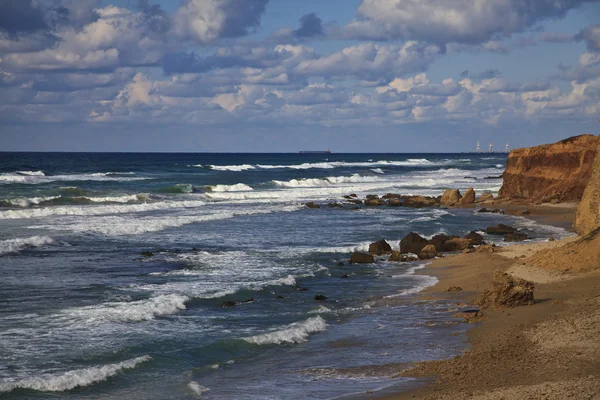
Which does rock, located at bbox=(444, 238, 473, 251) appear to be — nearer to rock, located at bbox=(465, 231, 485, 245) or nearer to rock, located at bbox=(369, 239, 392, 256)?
rock, located at bbox=(465, 231, 485, 245)

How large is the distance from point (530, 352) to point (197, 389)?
212 inches

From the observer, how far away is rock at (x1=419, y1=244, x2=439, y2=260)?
1022 inches

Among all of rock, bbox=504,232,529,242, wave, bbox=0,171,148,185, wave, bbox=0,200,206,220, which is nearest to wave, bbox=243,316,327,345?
rock, bbox=504,232,529,242

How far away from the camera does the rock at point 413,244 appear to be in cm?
2702

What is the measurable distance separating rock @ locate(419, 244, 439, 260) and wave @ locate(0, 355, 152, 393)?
1498 cm

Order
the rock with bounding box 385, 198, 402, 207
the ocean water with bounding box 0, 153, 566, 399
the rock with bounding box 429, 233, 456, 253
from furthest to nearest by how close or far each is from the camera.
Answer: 1. the rock with bounding box 385, 198, 402, 207
2. the rock with bounding box 429, 233, 456, 253
3. the ocean water with bounding box 0, 153, 566, 399

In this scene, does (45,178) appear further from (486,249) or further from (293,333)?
(293,333)

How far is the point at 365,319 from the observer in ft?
54.2

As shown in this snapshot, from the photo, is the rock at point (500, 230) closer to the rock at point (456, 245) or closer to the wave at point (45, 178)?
the rock at point (456, 245)

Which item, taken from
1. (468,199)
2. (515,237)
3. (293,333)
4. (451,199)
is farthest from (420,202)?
(293,333)

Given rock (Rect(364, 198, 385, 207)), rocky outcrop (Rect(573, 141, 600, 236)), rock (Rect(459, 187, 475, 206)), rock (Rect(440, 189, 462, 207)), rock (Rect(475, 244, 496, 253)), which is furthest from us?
rock (Rect(364, 198, 385, 207))

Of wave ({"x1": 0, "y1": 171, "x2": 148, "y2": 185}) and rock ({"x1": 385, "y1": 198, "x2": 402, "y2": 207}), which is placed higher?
wave ({"x1": 0, "y1": 171, "x2": 148, "y2": 185})

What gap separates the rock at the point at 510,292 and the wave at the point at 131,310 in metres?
7.04

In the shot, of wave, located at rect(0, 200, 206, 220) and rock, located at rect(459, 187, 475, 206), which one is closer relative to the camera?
wave, located at rect(0, 200, 206, 220)
